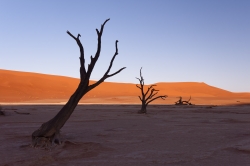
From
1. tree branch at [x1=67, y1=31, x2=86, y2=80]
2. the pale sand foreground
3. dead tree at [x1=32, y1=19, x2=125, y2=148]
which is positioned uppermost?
tree branch at [x1=67, y1=31, x2=86, y2=80]

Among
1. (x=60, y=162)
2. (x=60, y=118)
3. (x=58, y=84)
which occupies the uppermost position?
(x=58, y=84)

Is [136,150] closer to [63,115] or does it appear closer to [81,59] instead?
[63,115]

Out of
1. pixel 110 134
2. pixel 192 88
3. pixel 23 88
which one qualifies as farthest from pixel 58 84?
pixel 110 134

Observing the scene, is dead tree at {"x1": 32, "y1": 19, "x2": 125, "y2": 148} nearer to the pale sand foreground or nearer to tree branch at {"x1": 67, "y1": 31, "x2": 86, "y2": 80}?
tree branch at {"x1": 67, "y1": 31, "x2": 86, "y2": 80}

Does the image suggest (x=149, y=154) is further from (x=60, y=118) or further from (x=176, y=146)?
(x=60, y=118)

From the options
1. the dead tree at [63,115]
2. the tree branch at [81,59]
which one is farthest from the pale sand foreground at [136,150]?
the tree branch at [81,59]

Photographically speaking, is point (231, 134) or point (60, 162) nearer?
point (60, 162)

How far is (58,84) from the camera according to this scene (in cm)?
7700

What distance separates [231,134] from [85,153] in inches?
164

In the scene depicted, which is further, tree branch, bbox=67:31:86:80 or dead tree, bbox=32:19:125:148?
tree branch, bbox=67:31:86:80

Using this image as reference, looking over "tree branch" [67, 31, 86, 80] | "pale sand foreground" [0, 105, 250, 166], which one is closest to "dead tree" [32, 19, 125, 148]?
"tree branch" [67, 31, 86, 80]

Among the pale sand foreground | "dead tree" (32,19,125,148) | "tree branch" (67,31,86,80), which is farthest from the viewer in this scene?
"tree branch" (67,31,86,80)

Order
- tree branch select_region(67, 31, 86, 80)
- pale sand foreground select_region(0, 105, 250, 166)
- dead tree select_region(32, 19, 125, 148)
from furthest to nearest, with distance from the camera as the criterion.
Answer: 1. tree branch select_region(67, 31, 86, 80)
2. dead tree select_region(32, 19, 125, 148)
3. pale sand foreground select_region(0, 105, 250, 166)

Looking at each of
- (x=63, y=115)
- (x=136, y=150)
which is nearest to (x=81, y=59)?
(x=63, y=115)
